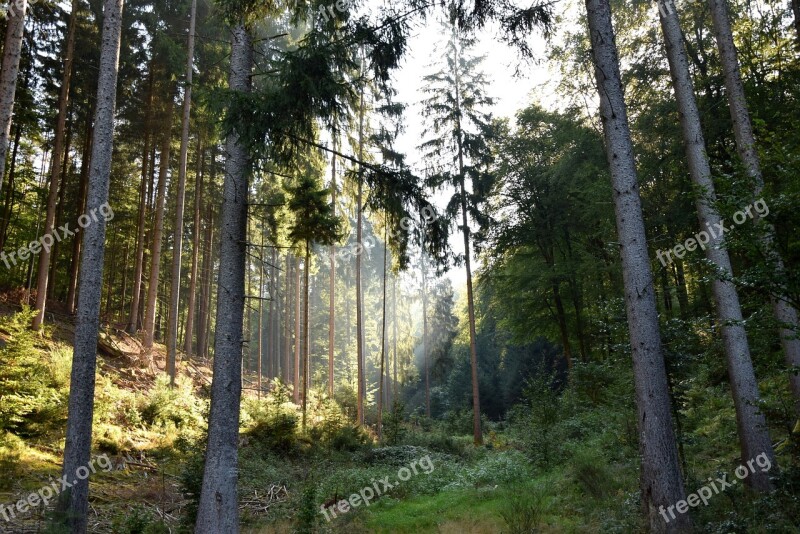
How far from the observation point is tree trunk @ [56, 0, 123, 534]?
6.23m

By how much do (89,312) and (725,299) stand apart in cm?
945

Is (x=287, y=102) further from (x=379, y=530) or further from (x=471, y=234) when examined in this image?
(x=471, y=234)

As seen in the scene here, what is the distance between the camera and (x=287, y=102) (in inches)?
255

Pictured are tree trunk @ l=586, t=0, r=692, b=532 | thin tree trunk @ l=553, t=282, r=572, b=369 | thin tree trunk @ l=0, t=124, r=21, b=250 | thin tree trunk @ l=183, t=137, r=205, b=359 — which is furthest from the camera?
thin tree trunk @ l=553, t=282, r=572, b=369

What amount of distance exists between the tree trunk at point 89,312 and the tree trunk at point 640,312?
679 cm

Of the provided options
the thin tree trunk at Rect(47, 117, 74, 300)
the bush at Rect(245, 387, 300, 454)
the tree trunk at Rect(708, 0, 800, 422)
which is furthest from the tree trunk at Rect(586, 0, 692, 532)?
the thin tree trunk at Rect(47, 117, 74, 300)

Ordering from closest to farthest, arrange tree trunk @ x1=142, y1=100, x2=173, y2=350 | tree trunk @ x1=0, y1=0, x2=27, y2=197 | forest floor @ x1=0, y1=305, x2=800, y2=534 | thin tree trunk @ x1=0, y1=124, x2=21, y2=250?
forest floor @ x1=0, y1=305, x2=800, y2=534, tree trunk @ x1=0, y1=0, x2=27, y2=197, tree trunk @ x1=142, y1=100, x2=173, y2=350, thin tree trunk @ x1=0, y1=124, x2=21, y2=250

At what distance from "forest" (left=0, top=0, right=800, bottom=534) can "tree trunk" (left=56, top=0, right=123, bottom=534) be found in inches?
1.5

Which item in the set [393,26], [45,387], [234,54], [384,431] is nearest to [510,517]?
[393,26]

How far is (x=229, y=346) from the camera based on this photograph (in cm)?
665

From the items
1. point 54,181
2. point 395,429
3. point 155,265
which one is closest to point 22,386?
point 155,265

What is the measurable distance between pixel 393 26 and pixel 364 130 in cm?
1256

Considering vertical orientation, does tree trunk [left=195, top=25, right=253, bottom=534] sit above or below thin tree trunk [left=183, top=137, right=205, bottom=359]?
below

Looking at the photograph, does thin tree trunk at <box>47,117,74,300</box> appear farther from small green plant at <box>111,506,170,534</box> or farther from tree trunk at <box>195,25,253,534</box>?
small green plant at <box>111,506,170,534</box>
